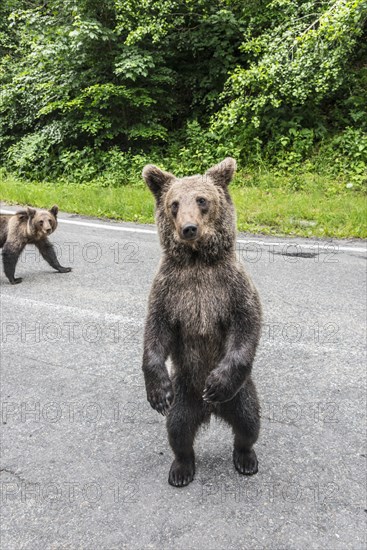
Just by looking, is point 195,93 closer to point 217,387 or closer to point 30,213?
point 30,213

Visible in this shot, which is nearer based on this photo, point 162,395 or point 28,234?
point 162,395

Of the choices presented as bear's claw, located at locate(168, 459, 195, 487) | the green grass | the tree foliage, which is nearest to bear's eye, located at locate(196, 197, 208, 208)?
bear's claw, located at locate(168, 459, 195, 487)

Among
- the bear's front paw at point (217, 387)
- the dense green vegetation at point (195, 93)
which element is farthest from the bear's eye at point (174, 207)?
the dense green vegetation at point (195, 93)

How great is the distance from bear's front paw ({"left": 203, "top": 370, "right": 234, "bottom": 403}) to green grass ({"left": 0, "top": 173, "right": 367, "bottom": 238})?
20.0 feet

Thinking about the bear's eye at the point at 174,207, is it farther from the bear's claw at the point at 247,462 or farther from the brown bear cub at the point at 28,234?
the brown bear cub at the point at 28,234

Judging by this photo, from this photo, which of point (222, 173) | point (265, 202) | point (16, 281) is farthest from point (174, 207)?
point (265, 202)

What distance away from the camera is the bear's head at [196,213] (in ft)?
7.91

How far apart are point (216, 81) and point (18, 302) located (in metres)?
10.3

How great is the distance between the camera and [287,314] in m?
5.41

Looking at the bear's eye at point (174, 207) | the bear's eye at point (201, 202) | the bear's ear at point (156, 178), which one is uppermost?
the bear's ear at point (156, 178)

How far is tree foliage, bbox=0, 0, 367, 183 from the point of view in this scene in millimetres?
11055

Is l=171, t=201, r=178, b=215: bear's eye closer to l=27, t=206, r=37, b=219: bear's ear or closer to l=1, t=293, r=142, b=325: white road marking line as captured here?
l=1, t=293, r=142, b=325: white road marking line

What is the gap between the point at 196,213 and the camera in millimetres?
2395

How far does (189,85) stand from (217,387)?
1356cm
